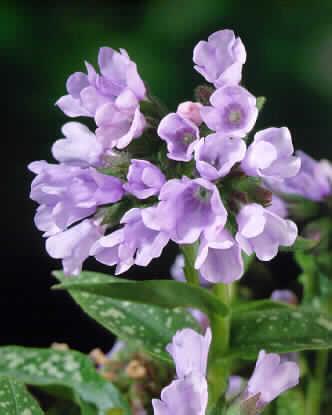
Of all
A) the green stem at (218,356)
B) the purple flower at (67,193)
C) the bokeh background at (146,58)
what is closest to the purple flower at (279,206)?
the green stem at (218,356)

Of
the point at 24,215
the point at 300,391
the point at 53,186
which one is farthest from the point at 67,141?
the point at 24,215

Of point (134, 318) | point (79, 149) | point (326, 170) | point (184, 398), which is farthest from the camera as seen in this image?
point (326, 170)

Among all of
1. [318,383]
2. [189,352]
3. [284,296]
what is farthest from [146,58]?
[189,352]

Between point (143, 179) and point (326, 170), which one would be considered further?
point (326, 170)

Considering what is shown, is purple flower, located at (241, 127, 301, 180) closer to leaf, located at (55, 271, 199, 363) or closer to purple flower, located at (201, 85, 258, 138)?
purple flower, located at (201, 85, 258, 138)

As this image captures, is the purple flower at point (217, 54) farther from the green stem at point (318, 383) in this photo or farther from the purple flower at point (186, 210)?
the green stem at point (318, 383)

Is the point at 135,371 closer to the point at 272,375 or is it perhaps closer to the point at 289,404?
the point at 289,404

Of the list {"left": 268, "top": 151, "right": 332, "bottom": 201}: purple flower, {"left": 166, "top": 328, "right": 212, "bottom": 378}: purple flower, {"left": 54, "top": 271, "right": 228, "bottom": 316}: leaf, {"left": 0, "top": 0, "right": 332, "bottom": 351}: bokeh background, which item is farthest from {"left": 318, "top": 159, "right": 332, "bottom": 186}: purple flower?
{"left": 0, "top": 0, "right": 332, "bottom": 351}: bokeh background
